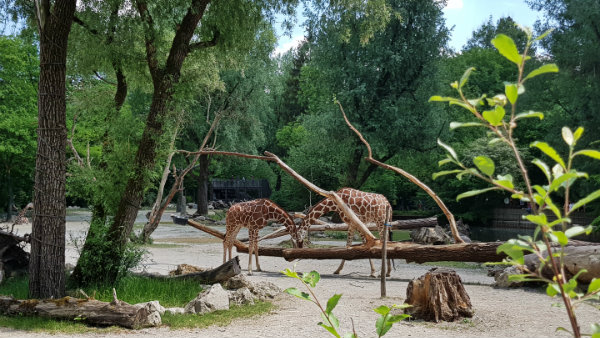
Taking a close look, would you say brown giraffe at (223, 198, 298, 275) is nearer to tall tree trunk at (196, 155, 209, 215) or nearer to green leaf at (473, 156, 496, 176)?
green leaf at (473, 156, 496, 176)

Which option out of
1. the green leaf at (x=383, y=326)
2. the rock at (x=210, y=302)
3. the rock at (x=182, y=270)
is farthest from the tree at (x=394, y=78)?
the green leaf at (x=383, y=326)

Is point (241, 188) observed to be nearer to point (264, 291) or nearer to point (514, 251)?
point (264, 291)

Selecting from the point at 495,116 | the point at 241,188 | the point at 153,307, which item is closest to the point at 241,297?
the point at 153,307

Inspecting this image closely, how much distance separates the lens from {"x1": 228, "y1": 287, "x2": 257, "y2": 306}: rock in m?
8.83

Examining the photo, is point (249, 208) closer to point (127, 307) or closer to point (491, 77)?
point (127, 307)

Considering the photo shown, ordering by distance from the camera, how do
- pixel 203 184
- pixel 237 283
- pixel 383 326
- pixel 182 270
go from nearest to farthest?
pixel 383 326 → pixel 237 283 → pixel 182 270 → pixel 203 184

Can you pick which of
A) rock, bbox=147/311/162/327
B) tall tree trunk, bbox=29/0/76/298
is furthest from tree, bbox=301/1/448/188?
rock, bbox=147/311/162/327

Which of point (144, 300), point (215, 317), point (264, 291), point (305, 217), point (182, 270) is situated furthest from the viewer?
point (305, 217)

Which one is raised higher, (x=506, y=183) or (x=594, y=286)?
(x=506, y=183)

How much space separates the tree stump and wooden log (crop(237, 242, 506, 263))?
2.43m

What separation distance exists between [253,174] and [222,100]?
760 inches

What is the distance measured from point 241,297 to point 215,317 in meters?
1.06

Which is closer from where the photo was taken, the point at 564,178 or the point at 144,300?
the point at 564,178

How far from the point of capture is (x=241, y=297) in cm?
891
